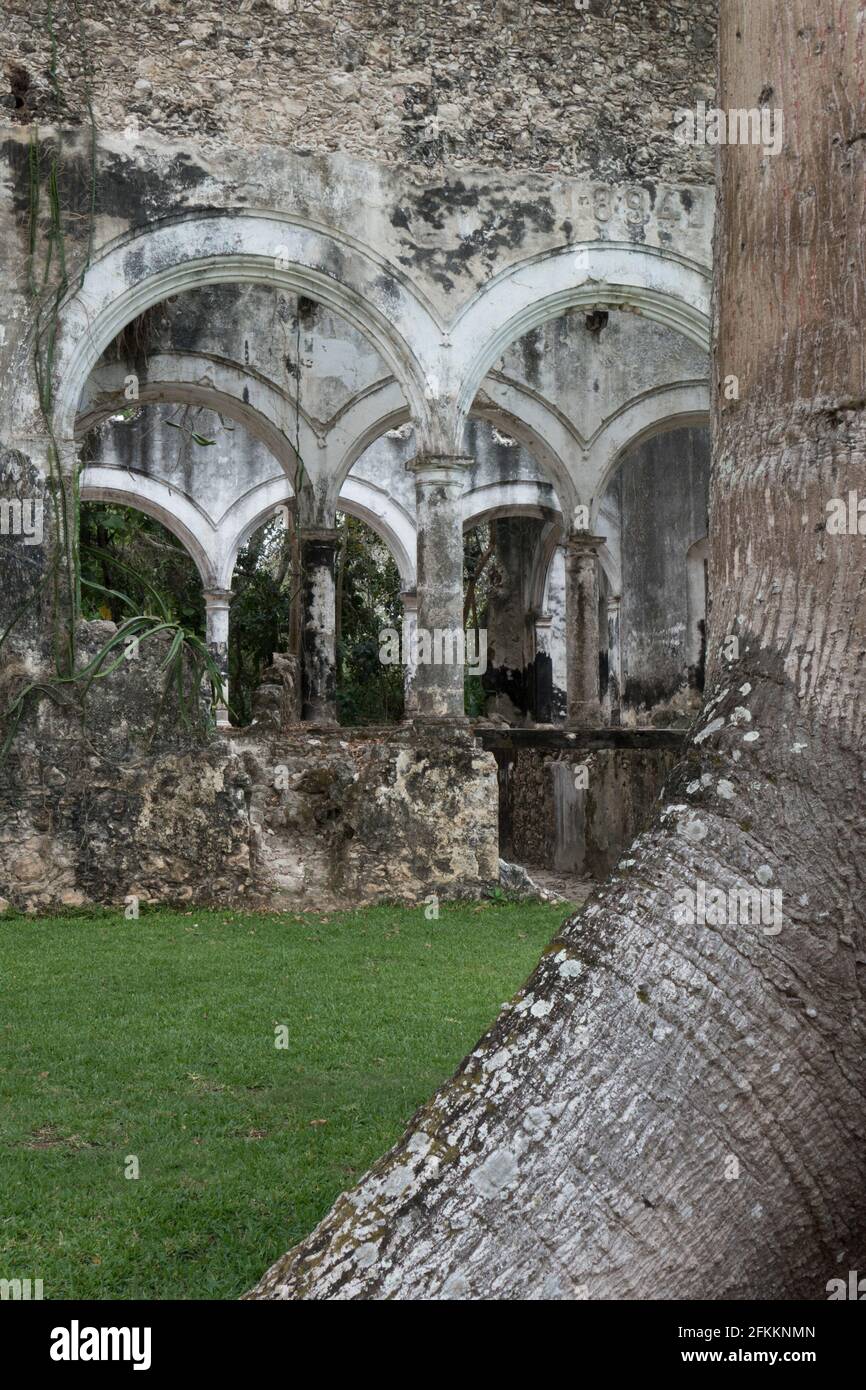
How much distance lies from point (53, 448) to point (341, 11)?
3.90 metres

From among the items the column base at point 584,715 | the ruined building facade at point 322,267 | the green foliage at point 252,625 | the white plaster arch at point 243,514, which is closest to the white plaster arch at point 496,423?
the column base at point 584,715

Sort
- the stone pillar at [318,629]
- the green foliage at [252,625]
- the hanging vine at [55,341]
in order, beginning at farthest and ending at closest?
the green foliage at [252,625]
the stone pillar at [318,629]
the hanging vine at [55,341]

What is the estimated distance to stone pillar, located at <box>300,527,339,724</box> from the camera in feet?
44.6

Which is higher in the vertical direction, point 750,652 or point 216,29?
point 216,29

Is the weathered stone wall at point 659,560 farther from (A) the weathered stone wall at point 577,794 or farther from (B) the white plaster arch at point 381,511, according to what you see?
(A) the weathered stone wall at point 577,794

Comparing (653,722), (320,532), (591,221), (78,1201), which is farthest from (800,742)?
(653,722)

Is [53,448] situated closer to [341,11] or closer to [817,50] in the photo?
[341,11]

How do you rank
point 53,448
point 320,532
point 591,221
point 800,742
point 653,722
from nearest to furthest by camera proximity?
point 800,742 → point 53,448 → point 591,221 → point 320,532 → point 653,722

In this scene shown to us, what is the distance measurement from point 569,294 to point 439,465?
1723 millimetres

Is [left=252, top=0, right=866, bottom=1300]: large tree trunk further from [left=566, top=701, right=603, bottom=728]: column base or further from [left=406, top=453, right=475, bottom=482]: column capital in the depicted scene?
[left=566, top=701, right=603, bottom=728]: column base

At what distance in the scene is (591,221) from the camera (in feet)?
36.3

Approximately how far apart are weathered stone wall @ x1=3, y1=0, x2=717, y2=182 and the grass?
584 centimetres

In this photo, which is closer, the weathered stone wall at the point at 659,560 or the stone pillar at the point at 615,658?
the weathered stone wall at the point at 659,560

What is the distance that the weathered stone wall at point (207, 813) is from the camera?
30.5 feet
